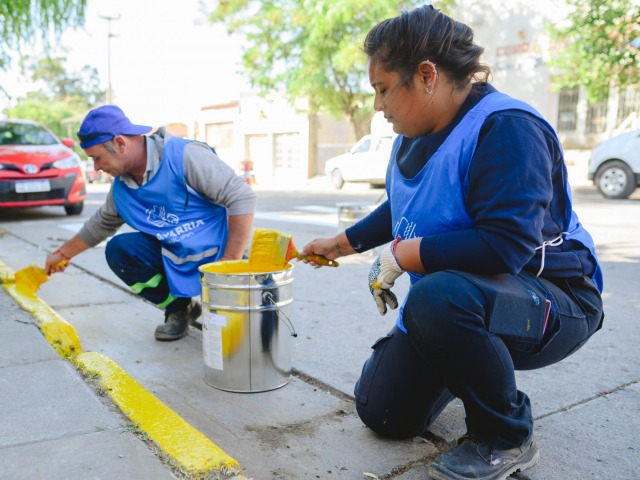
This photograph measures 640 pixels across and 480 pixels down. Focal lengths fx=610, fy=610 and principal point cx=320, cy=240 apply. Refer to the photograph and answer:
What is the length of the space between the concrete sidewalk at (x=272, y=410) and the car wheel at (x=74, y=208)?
6.21m

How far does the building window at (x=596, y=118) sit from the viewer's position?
18.6 metres

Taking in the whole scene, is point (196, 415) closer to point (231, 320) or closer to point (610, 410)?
point (231, 320)

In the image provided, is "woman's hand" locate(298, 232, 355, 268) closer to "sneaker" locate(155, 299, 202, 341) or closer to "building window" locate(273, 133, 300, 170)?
"sneaker" locate(155, 299, 202, 341)

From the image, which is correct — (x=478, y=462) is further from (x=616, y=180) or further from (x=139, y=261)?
(x=616, y=180)

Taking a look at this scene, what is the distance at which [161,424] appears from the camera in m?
2.09

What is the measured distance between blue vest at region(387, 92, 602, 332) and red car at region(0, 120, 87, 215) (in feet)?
26.7

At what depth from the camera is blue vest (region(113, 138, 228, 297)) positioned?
9.99ft

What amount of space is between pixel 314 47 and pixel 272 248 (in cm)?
1962

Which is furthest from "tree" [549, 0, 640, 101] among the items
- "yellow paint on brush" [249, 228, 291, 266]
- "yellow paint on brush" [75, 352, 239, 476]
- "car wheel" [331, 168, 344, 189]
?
"yellow paint on brush" [75, 352, 239, 476]

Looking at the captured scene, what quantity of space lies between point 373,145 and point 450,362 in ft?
51.4

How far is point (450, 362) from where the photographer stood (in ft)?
5.83

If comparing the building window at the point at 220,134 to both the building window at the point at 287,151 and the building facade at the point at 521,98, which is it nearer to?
the building window at the point at 287,151

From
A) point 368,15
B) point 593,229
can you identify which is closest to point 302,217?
point 593,229

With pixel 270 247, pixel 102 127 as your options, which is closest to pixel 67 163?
pixel 102 127
